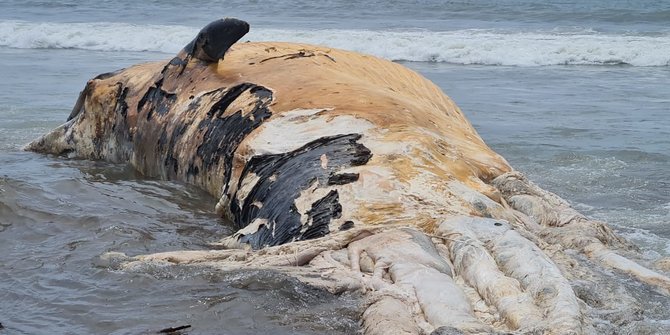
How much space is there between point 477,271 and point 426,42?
16.3 metres

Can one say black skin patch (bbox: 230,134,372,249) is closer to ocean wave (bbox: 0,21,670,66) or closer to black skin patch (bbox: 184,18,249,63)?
black skin patch (bbox: 184,18,249,63)

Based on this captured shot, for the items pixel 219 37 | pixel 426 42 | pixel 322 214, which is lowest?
pixel 426 42

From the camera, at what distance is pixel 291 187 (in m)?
4.18

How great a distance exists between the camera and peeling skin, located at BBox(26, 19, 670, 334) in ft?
9.88

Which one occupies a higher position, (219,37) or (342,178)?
(219,37)

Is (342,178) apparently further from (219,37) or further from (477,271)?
(219,37)

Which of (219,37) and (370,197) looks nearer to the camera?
(370,197)

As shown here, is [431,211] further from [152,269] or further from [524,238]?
[152,269]

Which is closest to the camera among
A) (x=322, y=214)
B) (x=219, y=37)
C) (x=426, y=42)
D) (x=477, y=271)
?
(x=477, y=271)

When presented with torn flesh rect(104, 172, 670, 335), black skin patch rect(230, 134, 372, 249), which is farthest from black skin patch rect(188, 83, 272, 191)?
torn flesh rect(104, 172, 670, 335)

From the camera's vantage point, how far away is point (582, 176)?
21.7ft

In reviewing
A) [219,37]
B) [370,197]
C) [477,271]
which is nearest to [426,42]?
[219,37]

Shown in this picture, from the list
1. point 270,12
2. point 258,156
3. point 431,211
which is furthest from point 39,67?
point 270,12

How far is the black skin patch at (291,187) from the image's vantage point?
3.91 metres
